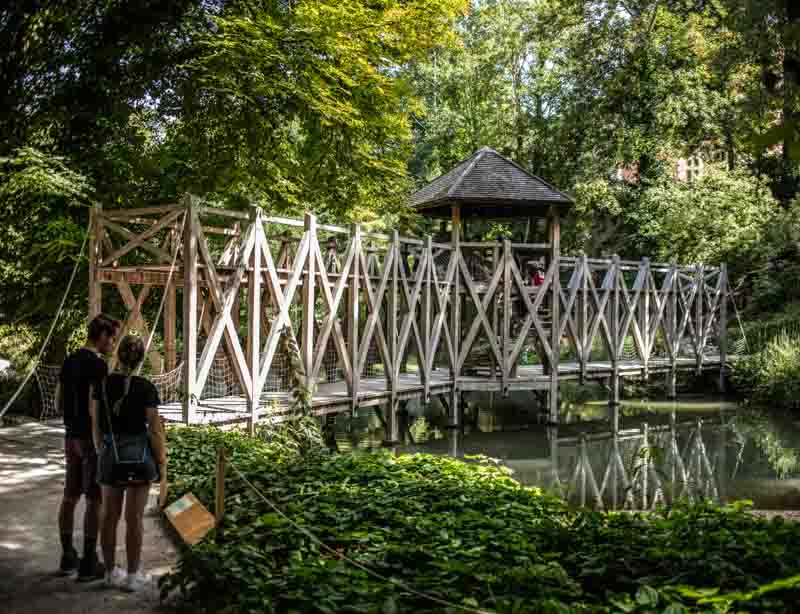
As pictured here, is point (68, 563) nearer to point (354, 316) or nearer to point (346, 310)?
point (354, 316)

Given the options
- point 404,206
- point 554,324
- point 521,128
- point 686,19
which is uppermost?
point 686,19

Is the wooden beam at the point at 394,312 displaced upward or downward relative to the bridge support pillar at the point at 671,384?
upward

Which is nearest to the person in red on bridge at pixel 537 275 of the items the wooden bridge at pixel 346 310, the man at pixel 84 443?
the wooden bridge at pixel 346 310

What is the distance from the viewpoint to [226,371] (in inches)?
498

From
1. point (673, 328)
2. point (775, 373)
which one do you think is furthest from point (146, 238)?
point (673, 328)

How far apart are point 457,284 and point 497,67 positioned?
19.1m

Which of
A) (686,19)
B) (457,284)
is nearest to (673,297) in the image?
(457,284)

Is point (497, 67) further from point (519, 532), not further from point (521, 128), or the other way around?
point (519, 532)

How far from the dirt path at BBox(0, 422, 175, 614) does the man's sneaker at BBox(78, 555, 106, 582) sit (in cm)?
6

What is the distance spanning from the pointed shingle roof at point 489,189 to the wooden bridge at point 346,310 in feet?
2.76

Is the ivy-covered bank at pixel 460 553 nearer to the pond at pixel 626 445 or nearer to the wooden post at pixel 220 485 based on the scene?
the wooden post at pixel 220 485

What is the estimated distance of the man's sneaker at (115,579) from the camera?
483 centimetres

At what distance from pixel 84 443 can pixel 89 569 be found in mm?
765

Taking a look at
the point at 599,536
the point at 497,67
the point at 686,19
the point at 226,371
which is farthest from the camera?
the point at 497,67
